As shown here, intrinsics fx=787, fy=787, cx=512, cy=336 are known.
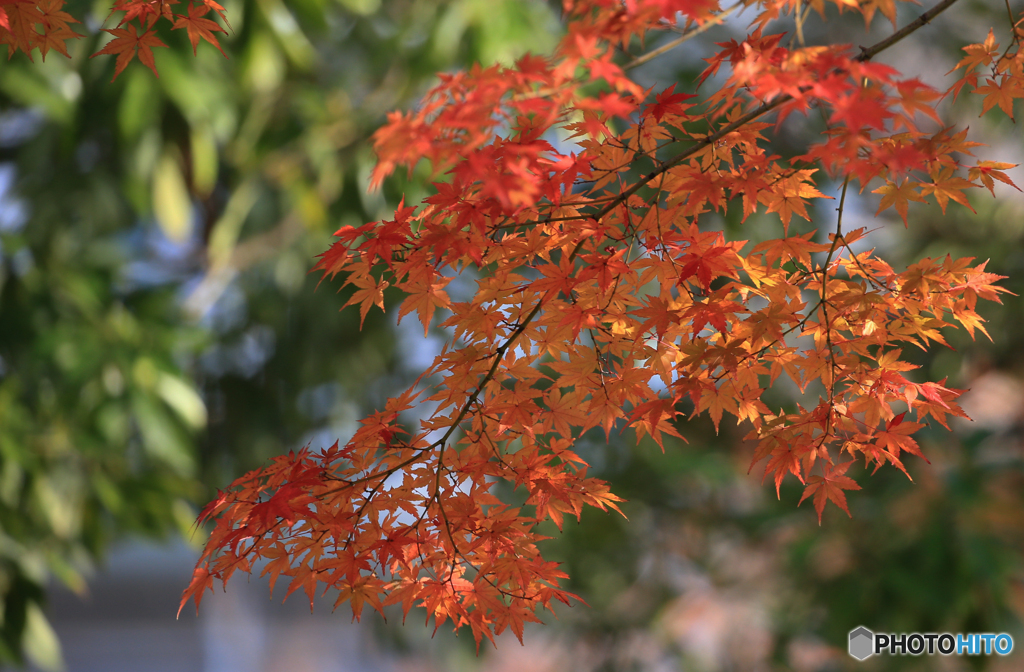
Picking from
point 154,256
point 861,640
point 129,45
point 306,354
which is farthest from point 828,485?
point 154,256

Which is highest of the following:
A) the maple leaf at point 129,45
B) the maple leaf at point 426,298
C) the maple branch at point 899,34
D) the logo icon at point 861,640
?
the maple leaf at point 129,45

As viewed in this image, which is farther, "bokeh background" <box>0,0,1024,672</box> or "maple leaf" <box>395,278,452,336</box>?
"bokeh background" <box>0,0,1024,672</box>

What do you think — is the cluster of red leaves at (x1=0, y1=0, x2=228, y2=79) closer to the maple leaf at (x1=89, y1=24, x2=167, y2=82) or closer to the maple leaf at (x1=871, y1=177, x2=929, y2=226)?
the maple leaf at (x1=89, y1=24, x2=167, y2=82)

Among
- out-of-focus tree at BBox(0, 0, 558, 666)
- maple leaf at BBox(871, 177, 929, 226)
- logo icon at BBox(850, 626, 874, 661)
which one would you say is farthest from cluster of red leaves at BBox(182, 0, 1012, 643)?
logo icon at BBox(850, 626, 874, 661)

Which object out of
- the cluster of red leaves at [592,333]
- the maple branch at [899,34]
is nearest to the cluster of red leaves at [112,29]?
the cluster of red leaves at [592,333]

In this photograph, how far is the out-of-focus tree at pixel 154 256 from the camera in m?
2.06

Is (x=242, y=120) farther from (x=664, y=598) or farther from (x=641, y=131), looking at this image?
(x=664, y=598)

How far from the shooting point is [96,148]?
114 inches

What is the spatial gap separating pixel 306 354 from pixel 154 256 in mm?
693

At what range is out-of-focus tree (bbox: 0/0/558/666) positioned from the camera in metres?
2.06

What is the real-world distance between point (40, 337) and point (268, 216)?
1086 millimetres

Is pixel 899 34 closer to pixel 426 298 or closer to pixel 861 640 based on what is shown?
pixel 426 298

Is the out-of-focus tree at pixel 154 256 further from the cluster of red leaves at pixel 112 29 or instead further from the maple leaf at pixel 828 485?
the maple leaf at pixel 828 485

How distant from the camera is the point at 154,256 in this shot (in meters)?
2.93
